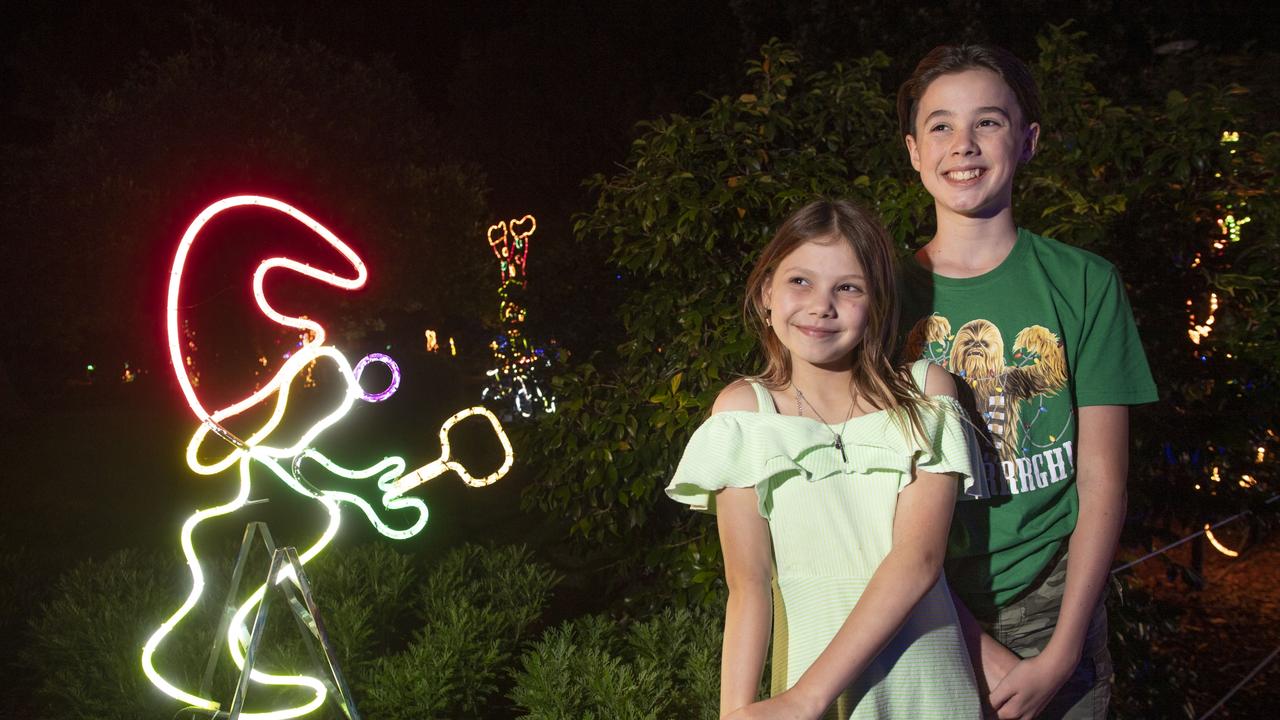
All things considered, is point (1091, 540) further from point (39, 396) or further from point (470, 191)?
point (39, 396)

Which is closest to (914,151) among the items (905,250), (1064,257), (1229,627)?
(1064,257)

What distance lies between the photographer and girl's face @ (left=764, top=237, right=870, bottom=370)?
5.96 ft

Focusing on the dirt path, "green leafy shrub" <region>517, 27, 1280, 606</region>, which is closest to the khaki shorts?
"green leafy shrub" <region>517, 27, 1280, 606</region>

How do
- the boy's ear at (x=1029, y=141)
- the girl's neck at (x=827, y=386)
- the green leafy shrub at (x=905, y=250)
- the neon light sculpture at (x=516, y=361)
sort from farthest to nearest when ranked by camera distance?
1. the neon light sculpture at (x=516, y=361)
2. the green leafy shrub at (x=905, y=250)
3. the boy's ear at (x=1029, y=141)
4. the girl's neck at (x=827, y=386)

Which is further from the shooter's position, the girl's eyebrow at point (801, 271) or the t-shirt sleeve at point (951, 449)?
the girl's eyebrow at point (801, 271)

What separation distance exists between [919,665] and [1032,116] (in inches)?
44.4

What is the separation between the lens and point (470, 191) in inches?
565

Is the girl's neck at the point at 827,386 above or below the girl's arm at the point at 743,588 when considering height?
above

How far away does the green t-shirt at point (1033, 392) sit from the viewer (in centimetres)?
187

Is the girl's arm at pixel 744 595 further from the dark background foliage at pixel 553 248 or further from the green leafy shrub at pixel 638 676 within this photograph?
the green leafy shrub at pixel 638 676

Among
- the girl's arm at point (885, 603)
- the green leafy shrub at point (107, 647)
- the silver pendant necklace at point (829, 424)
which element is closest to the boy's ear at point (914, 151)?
the silver pendant necklace at point (829, 424)

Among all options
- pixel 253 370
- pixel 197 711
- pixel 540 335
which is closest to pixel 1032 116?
pixel 197 711

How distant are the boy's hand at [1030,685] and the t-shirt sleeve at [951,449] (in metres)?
0.32

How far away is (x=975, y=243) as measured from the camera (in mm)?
1993
